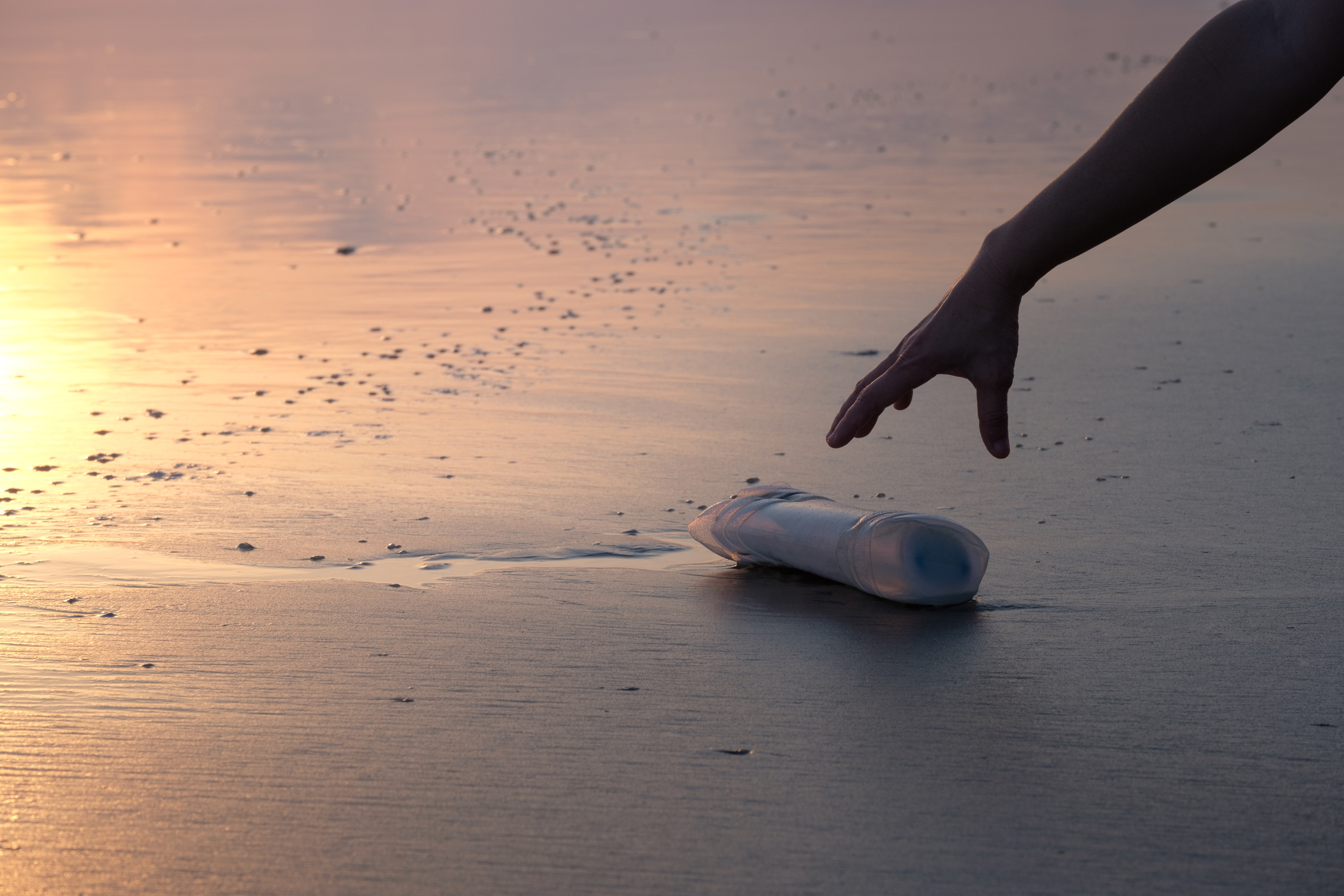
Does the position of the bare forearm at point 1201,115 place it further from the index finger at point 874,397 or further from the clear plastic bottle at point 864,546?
the clear plastic bottle at point 864,546

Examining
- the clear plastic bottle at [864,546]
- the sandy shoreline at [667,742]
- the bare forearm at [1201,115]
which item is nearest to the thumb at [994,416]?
the bare forearm at [1201,115]

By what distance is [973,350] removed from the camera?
1688mm

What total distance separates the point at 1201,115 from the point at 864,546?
4.56 feet

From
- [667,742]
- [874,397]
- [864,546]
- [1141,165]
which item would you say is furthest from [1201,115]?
[864,546]

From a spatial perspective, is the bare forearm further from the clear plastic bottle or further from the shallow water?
the clear plastic bottle

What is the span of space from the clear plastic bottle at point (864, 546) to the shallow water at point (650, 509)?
6 centimetres

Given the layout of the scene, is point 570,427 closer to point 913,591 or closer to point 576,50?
point 913,591

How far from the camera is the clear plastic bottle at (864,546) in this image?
2.68m

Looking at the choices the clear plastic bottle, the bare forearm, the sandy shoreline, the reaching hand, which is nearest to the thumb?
the reaching hand

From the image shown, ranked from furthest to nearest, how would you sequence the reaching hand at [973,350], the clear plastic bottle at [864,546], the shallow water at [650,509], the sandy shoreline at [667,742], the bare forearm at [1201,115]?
the clear plastic bottle at [864,546] → the shallow water at [650,509] → the sandy shoreline at [667,742] → the reaching hand at [973,350] → the bare forearm at [1201,115]

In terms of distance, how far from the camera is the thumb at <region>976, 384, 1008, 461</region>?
1687 millimetres

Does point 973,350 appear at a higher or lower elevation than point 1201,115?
lower

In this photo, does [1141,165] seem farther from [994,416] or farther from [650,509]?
[650,509]

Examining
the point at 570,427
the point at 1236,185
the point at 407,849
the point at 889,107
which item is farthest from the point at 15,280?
the point at 889,107
